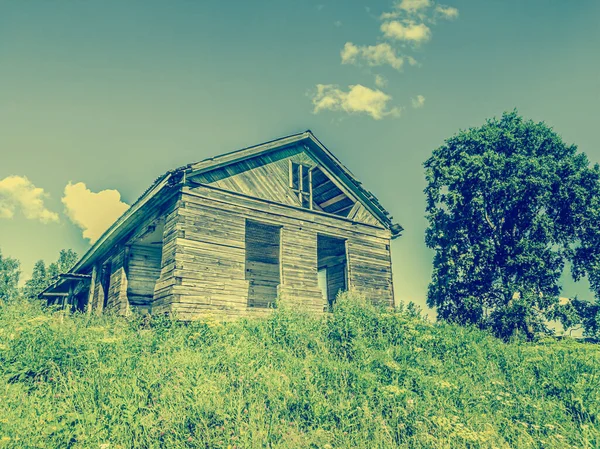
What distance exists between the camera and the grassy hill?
5543 millimetres

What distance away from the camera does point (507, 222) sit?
2345 cm

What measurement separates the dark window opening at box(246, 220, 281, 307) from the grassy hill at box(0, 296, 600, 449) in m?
8.33

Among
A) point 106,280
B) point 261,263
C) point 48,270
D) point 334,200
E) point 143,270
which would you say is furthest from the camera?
point 48,270

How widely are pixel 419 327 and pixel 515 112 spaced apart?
60.2 feet

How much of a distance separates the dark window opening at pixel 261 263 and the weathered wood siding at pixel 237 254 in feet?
8.27

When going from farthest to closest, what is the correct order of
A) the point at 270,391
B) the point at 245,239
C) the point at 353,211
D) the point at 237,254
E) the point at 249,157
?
the point at 353,211 → the point at 245,239 → the point at 249,157 → the point at 237,254 → the point at 270,391

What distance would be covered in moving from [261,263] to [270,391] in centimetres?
1220

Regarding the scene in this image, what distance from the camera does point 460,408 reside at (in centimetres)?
715

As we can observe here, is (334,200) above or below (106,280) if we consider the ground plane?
above

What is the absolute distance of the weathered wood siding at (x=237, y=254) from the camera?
41.9 feet

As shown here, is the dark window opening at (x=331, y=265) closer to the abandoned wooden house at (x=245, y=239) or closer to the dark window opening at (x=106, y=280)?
the abandoned wooden house at (x=245, y=239)

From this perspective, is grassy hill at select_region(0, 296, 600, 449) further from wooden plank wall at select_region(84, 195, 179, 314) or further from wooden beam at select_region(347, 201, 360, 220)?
wooden beam at select_region(347, 201, 360, 220)

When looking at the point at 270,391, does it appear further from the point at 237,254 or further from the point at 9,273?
the point at 9,273

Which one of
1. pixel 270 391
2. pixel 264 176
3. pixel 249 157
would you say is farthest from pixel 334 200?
pixel 270 391
